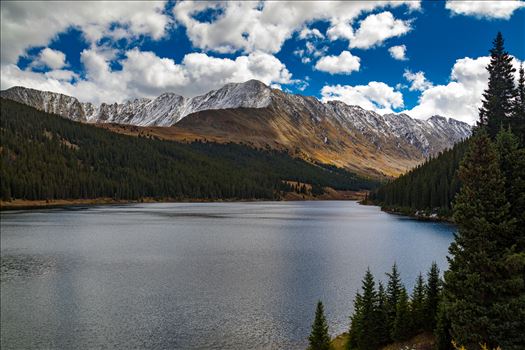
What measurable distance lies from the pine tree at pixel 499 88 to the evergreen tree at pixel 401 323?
7873cm

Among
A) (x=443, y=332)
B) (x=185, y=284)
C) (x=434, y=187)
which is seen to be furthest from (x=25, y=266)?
(x=434, y=187)

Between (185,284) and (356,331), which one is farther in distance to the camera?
(185,284)

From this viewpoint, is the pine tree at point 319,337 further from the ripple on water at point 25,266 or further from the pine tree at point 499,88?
the pine tree at point 499,88

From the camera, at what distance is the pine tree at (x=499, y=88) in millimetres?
95625

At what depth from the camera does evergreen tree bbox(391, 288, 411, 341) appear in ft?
96.1

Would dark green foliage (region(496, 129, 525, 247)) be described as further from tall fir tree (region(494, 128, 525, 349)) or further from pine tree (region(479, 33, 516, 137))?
pine tree (region(479, 33, 516, 137))

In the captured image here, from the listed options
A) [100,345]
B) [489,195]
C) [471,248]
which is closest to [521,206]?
[489,195]

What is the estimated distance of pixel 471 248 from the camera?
1047 inches

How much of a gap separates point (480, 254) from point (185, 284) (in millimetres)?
34494

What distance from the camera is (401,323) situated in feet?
97.1

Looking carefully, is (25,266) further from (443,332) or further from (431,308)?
(443,332)

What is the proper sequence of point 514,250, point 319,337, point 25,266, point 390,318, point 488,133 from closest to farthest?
point 514,250 → point 319,337 → point 390,318 → point 25,266 → point 488,133

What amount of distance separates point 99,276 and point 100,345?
23798 mm

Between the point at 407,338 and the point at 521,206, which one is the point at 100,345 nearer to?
the point at 407,338
